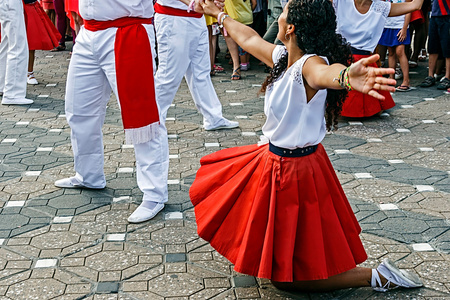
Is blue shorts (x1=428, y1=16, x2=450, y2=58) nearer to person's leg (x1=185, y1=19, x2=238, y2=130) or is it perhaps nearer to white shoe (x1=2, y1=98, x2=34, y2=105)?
person's leg (x1=185, y1=19, x2=238, y2=130)

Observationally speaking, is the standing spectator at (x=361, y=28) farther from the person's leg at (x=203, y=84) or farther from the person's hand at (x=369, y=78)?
the person's hand at (x=369, y=78)

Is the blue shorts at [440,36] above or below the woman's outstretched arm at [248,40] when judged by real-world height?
below

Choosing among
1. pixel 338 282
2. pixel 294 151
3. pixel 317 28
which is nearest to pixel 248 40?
pixel 317 28

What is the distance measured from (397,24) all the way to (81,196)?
581 cm

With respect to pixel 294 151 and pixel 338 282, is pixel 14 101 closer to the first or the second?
pixel 294 151

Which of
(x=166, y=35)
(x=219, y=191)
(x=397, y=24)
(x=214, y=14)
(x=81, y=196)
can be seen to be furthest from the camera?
(x=397, y=24)

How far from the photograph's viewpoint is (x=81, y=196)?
4.89 meters

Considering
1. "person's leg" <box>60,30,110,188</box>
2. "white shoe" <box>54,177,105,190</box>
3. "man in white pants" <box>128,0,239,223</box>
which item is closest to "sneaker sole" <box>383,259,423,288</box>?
"person's leg" <box>60,30,110,188</box>

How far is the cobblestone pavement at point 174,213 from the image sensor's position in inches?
141

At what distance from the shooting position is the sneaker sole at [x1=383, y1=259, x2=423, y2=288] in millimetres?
3463

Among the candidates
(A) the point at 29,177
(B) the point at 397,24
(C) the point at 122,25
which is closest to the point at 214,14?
(C) the point at 122,25

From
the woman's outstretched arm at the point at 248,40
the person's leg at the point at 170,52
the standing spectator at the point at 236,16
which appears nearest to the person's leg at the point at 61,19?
the standing spectator at the point at 236,16

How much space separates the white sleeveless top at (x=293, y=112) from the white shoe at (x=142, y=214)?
1432 millimetres

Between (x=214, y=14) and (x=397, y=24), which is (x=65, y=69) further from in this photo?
(x=214, y=14)
